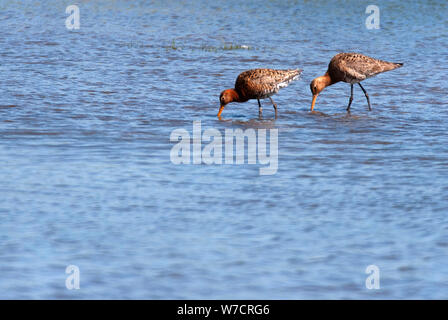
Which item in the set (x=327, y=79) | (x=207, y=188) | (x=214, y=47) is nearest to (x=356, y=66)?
(x=327, y=79)

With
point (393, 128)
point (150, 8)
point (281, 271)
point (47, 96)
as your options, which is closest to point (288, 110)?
point (393, 128)

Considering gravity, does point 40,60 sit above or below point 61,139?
above

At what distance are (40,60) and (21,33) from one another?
6230 millimetres

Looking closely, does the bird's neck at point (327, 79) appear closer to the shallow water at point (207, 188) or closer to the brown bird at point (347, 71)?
the brown bird at point (347, 71)

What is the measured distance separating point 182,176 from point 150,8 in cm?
2525

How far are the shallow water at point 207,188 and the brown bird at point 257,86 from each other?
350 mm

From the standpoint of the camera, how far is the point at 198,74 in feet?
61.5

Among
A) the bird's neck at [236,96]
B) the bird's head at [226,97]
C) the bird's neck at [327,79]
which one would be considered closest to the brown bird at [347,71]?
the bird's neck at [327,79]

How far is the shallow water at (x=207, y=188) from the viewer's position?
618 centimetres

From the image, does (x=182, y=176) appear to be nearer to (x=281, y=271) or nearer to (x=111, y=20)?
(x=281, y=271)

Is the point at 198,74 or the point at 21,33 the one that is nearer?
the point at 198,74
